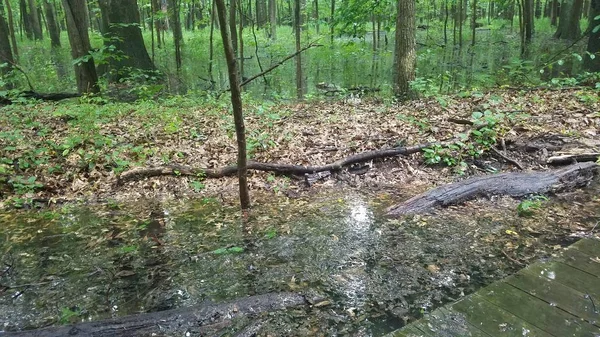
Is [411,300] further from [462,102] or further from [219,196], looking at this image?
[462,102]

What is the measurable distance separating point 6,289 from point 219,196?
276cm

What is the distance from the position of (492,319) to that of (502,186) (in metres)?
3.28

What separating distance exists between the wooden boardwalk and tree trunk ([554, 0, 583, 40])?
1975 centimetres

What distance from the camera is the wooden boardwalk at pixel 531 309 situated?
7.99 feet

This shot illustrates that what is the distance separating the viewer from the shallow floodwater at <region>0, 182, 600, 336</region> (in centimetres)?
325

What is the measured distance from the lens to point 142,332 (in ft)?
9.30

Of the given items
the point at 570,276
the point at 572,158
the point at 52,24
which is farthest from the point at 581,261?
the point at 52,24

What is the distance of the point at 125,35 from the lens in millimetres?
12383

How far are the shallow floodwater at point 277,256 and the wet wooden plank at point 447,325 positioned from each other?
1.52 feet

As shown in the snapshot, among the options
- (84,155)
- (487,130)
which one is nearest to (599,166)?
(487,130)

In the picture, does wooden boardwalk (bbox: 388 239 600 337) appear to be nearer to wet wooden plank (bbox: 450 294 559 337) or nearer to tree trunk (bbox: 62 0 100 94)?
wet wooden plank (bbox: 450 294 559 337)

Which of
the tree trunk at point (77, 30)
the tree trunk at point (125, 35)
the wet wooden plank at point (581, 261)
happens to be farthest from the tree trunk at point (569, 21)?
the tree trunk at point (77, 30)

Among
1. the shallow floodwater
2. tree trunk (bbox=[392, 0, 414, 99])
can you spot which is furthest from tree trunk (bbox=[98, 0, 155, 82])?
the shallow floodwater

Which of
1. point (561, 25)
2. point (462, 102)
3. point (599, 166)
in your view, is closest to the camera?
point (599, 166)
